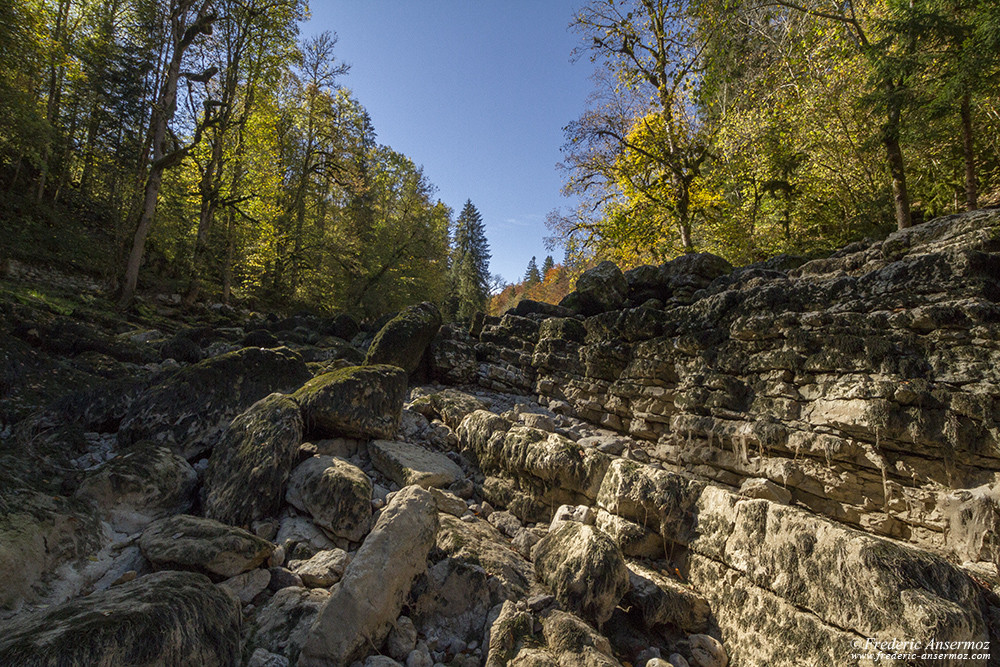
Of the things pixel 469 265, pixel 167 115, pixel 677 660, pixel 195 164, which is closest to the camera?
pixel 677 660

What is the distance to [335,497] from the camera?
354 centimetres

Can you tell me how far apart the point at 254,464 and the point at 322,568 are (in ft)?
4.60

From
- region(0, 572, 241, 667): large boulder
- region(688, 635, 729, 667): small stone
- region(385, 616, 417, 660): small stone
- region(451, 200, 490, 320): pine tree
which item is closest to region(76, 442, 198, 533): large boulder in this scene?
region(0, 572, 241, 667): large boulder

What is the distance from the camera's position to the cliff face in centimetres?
258

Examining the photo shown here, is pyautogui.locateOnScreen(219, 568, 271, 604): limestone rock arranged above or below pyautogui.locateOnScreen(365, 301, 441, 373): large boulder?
below

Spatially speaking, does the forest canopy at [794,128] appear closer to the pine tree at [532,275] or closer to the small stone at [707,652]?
the small stone at [707,652]

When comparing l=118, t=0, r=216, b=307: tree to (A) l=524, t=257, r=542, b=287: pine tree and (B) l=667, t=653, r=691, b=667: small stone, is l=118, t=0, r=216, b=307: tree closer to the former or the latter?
(B) l=667, t=653, r=691, b=667: small stone

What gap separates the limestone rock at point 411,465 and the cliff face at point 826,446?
0.53 m

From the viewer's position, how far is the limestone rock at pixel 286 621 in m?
2.38

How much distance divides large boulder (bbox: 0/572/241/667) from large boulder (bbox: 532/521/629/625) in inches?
82.4

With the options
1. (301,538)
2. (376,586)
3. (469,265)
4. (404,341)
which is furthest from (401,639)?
(469,265)

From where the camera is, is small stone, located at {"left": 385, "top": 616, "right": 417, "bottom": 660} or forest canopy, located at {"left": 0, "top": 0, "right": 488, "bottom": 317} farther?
forest canopy, located at {"left": 0, "top": 0, "right": 488, "bottom": 317}

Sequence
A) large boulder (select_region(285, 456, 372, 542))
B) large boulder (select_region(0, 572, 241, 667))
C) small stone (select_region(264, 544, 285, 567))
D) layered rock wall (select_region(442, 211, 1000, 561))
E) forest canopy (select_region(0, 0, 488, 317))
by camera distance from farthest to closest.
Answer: forest canopy (select_region(0, 0, 488, 317)) < layered rock wall (select_region(442, 211, 1000, 561)) < large boulder (select_region(285, 456, 372, 542)) < small stone (select_region(264, 544, 285, 567)) < large boulder (select_region(0, 572, 241, 667))

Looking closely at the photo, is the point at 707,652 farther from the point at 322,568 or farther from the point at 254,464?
the point at 254,464
